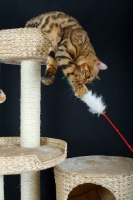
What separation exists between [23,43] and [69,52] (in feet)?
0.74

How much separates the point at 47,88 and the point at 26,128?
58 centimetres

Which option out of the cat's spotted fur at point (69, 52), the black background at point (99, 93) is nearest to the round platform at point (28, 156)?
the cat's spotted fur at point (69, 52)

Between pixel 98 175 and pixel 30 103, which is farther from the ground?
pixel 30 103

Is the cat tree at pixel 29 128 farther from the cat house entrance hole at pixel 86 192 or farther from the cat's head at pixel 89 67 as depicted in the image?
the cat house entrance hole at pixel 86 192

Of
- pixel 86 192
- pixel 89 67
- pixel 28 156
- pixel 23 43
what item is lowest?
pixel 86 192

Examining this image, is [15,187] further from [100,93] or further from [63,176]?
[100,93]

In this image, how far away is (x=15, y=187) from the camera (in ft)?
7.45

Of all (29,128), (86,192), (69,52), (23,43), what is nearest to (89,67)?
(69,52)

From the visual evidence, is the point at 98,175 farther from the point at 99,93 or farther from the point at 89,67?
the point at 99,93

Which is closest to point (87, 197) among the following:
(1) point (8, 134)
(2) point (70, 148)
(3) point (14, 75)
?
(2) point (70, 148)

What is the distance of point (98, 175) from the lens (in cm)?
166

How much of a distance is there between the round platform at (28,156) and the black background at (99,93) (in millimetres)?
436

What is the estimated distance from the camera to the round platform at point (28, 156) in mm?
1398

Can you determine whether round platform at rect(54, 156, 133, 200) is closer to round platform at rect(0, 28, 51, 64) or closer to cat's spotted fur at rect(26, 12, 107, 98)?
cat's spotted fur at rect(26, 12, 107, 98)
